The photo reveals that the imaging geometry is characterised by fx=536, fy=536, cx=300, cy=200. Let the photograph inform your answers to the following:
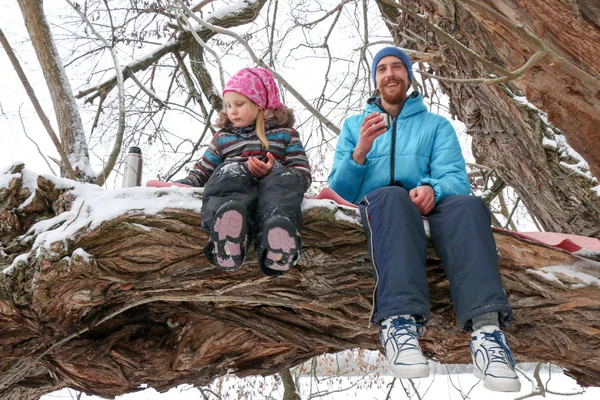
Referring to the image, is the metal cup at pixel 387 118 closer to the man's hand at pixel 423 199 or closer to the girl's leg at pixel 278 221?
the man's hand at pixel 423 199

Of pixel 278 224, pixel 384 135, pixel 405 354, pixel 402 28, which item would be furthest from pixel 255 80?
pixel 402 28

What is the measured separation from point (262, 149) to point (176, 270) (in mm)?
642

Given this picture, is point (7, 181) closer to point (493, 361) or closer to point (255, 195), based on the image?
point (255, 195)

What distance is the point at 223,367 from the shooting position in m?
2.77

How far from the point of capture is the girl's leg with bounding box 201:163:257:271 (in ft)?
6.16

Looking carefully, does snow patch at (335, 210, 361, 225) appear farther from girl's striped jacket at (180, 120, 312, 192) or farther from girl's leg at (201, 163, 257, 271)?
girl's leg at (201, 163, 257, 271)

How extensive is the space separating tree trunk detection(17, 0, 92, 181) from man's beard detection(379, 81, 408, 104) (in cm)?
212

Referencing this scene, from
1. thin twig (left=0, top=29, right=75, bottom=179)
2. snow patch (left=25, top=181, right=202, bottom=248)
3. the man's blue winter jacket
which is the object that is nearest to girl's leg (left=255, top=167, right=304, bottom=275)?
snow patch (left=25, top=181, right=202, bottom=248)

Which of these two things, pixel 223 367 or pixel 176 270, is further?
pixel 223 367

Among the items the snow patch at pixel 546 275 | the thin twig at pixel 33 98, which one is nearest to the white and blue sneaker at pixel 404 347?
the snow patch at pixel 546 275

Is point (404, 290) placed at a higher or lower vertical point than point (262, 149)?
lower

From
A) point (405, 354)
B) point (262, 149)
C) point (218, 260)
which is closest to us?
point (405, 354)

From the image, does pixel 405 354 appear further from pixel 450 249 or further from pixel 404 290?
pixel 450 249

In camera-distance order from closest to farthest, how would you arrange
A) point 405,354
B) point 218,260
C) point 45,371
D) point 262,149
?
point 405,354, point 218,260, point 262,149, point 45,371
